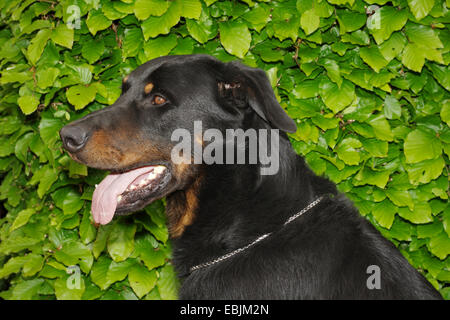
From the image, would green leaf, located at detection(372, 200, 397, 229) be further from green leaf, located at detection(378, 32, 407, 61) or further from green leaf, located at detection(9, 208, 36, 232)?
green leaf, located at detection(9, 208, 36, 232)

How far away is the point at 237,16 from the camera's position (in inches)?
129

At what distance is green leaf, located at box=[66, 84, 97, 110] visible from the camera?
10.4 ft

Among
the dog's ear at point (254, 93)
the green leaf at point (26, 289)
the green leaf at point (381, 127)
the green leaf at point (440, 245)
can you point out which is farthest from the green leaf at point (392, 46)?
the green leaf at point (26, 289)

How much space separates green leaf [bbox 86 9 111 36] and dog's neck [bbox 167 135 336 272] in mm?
1256

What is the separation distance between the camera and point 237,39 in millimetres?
3197

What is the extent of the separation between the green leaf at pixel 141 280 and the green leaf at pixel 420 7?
2388mm

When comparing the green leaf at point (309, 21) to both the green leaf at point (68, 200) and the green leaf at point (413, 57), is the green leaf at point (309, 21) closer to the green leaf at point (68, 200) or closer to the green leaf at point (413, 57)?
the green leaf at point (413, 57)

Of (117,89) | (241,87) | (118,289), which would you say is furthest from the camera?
(118,289)

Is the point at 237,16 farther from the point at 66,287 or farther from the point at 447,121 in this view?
the point at 66,287

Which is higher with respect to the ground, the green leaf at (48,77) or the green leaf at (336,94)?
the green leaf at (48,77)

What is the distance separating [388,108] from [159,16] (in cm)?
161

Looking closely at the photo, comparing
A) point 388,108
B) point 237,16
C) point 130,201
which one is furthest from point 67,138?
point 388,108

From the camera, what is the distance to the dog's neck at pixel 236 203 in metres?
2.42

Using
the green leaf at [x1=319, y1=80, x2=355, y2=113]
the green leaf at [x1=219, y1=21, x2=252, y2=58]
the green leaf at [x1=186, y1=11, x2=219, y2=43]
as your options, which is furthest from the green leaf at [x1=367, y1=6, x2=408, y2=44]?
the green leaf at [x1=186, y1=11, x2=219, y2=43]
